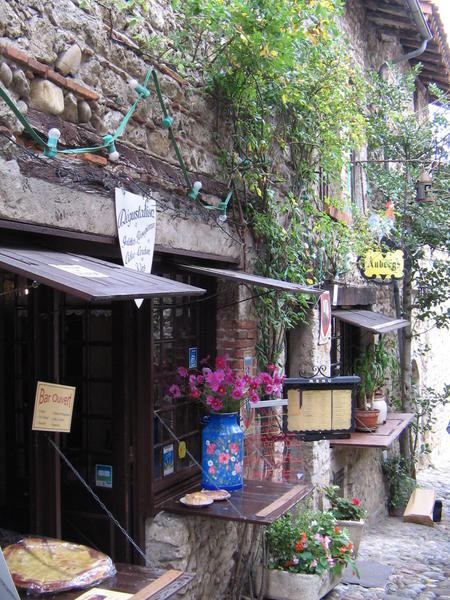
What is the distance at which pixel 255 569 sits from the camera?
4727 millimetres

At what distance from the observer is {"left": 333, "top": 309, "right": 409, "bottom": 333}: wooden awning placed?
7074mm

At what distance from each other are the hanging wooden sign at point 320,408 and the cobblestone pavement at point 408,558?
131 cm

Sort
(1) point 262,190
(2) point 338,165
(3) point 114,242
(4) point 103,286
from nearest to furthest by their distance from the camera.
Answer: (4) point 103,286 < (3) point 114,242 < (1) point 262,190 < (2) point 338,165

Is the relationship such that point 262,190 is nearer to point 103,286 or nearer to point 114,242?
point 114,242

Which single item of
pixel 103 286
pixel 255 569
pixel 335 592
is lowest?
pixel 335 592

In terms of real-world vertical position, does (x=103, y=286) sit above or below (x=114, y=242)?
below

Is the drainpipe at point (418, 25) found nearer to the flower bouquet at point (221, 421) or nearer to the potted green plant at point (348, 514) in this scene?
the potted green plant at point (348, 514)

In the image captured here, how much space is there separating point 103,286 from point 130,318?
145cm

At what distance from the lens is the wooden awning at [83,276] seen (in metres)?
2.30

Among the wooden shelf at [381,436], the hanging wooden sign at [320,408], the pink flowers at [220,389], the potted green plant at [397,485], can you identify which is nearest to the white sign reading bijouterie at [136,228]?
the pink flowers at [220,389]

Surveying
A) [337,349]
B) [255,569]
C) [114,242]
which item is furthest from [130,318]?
[337,349]

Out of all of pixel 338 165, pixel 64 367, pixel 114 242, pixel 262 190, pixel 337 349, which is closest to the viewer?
pixel 114 242

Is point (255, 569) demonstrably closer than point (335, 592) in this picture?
Yes

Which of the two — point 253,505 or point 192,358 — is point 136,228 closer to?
point 192,358
